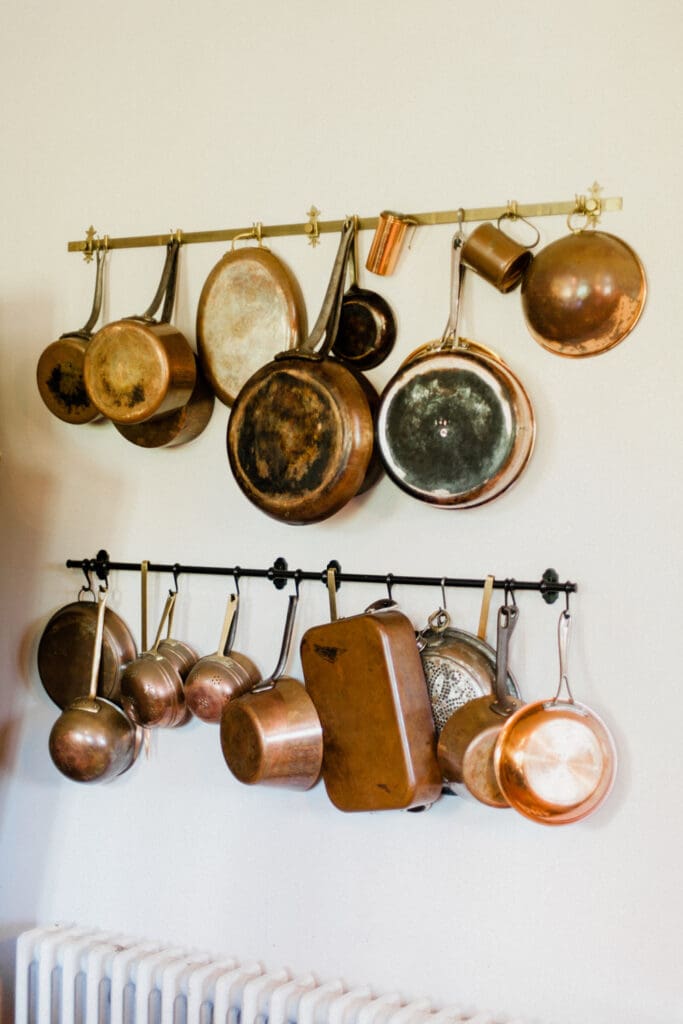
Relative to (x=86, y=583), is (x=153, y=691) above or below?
below

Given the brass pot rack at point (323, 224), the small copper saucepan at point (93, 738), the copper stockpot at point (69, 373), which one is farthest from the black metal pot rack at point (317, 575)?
the brass pot rack at point (323, 224)

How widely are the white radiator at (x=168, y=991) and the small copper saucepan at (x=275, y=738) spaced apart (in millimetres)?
341

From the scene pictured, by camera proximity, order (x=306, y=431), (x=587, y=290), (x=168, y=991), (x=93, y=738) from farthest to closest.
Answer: (x=93, y=738) < (x=168, y=991) < (x=306, y=431) < (x=587, y=290)

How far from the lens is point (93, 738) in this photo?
2.02 metres

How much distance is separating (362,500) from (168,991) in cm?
89

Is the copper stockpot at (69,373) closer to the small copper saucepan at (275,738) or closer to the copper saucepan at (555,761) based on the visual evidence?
the small copper saucepan at (275,738)

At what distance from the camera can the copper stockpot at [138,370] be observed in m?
1.91

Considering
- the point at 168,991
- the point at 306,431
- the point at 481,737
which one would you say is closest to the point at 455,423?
the point at 306,431

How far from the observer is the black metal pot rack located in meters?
1.74

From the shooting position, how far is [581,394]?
1725 mm

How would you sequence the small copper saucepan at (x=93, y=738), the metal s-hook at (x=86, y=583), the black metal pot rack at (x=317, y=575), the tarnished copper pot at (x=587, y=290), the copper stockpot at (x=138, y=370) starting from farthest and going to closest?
the metal s-hook at (x=86, y=583) < the small copper saucepan at (x=93, y=738) < the copper stockpot at (x=138, y=370) < the black metal pot rack at (x=317, y=575) < the tarnished copper pot at (x=587, y=290)

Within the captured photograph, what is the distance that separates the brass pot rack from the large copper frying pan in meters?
0.10

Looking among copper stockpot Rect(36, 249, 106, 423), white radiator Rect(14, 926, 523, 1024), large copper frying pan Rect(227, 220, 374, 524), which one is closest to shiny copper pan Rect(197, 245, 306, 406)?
large copper frying pan Rect(227, 220, 374, 524)

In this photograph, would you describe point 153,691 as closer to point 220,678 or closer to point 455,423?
point 220,678
